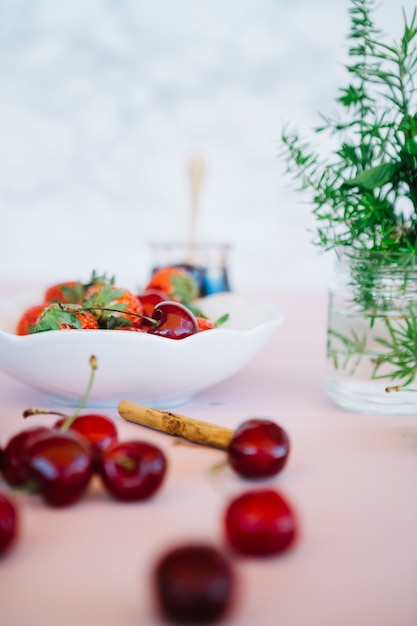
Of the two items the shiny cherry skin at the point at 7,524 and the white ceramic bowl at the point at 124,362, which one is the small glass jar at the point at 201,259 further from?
the shiny cherry skin at the point at 7,524

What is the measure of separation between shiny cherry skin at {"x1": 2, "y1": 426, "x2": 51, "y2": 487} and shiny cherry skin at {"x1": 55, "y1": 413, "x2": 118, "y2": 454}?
6 centimetres

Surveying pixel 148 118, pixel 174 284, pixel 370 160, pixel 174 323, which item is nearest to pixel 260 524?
pixel 174 323

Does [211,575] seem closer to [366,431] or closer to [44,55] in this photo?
[366,431]

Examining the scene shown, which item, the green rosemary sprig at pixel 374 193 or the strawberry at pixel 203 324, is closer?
the green rosemary sprig at pixel 374 193

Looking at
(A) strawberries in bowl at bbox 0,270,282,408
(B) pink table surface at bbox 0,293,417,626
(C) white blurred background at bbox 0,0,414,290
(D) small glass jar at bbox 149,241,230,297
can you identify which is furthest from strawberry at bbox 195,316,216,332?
(C) white blurred background at bbox 0,0,414,290

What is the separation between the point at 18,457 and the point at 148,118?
307 cm

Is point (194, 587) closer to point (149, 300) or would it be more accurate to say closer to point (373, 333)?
point (373, 333)

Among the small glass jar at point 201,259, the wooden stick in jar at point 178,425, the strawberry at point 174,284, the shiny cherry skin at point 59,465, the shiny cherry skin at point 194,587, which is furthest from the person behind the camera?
the small glass jar at point 201,259

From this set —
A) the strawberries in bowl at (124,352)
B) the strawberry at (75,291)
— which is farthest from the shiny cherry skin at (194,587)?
the strawberry at (75,291)

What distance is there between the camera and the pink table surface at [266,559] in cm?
38

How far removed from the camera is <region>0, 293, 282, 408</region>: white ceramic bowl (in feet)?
2.30

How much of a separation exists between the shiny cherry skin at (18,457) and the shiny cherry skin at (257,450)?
0.50 feet

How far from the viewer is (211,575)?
0.36 meters

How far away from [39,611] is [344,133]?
0.62 metres
